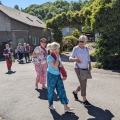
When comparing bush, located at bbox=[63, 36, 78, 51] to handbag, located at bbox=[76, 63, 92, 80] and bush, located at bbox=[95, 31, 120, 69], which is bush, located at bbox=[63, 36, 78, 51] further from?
handbag, located at bbox=[76, 63, 92, 80]

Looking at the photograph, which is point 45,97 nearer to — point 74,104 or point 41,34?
point 74,104

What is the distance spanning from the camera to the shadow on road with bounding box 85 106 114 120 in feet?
19.2

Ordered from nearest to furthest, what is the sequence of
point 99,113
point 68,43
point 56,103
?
point 99,113, point 56,103, point 68,43

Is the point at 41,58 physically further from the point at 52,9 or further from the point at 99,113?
the point at 52,9

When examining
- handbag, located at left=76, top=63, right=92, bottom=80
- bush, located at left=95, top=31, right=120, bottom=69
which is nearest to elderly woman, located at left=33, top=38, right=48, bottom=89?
handbag, located at left=76, top=63, right=92, bottom=80

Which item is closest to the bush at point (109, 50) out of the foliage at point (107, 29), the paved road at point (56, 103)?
the foliage at point (107, 29)

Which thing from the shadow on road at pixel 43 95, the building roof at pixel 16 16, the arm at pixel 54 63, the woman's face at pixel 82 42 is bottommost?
the shadow on road at pixel 43 95

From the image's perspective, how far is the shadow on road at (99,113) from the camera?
5.84 m

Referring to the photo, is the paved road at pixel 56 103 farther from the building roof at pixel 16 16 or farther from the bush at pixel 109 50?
the building roof at pixel 16 16

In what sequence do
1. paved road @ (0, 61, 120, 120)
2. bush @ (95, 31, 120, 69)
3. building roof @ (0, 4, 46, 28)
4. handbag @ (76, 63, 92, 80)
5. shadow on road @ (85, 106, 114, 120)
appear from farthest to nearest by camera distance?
building roof @ (0, 4, 46, 28), bush @ (95, 31, 120, 69), handbag @ (76, 63, 92, 80), paved road @ (0, 61, 120, 120), shadow on road @ (85, 106, 114, 120)

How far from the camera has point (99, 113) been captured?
6152mm

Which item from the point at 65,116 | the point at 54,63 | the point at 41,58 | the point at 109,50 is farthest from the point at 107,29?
the point at 65,116

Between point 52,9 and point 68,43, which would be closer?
point 68,43

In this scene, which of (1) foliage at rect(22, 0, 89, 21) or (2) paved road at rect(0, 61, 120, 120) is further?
(1) foliage at rect(22, 0, 89, 21)
